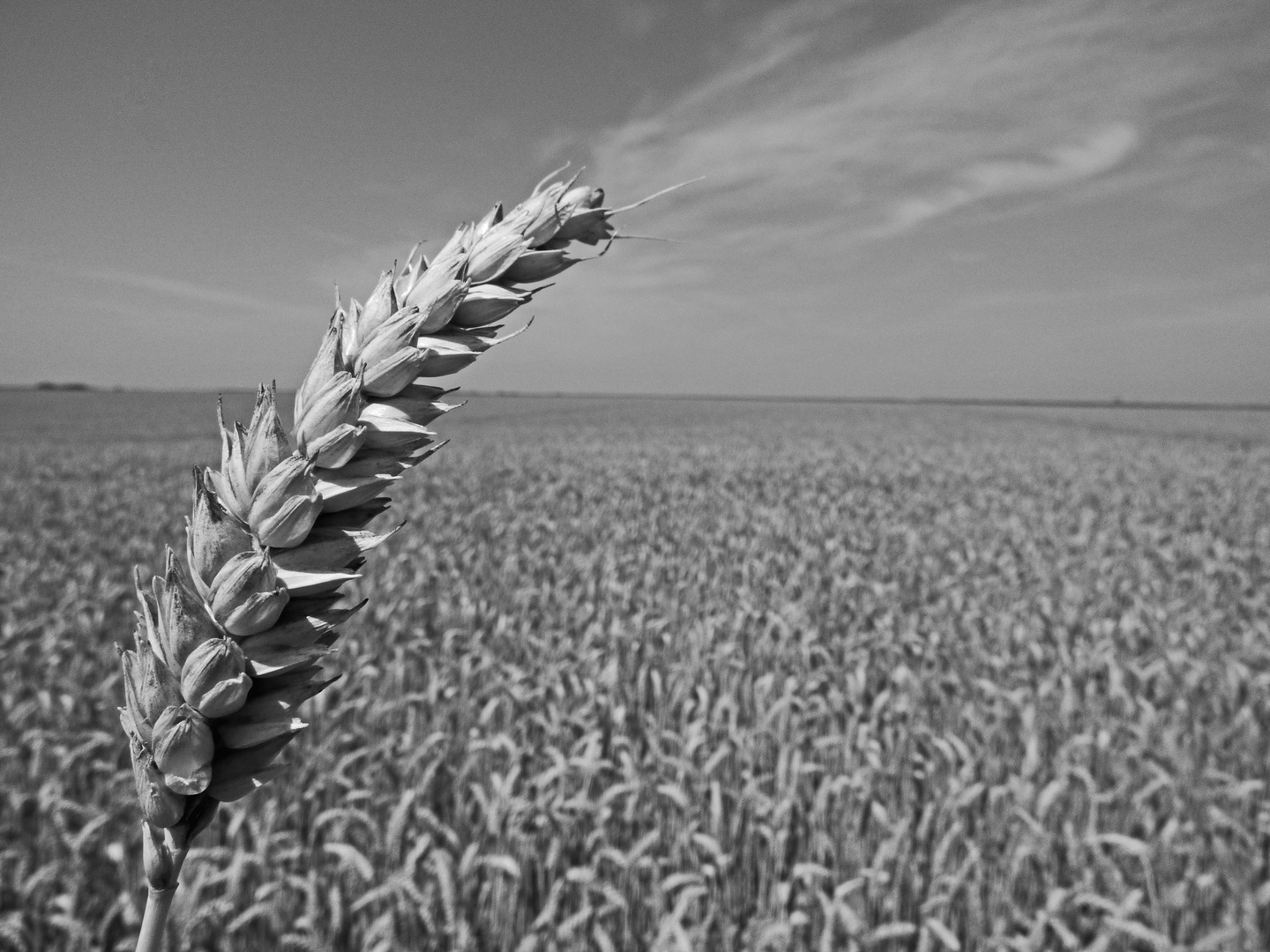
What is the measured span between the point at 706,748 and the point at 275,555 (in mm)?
5620

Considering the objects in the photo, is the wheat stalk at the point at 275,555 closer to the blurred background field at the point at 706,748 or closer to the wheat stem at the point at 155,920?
the wheat stem at the point at 155,920

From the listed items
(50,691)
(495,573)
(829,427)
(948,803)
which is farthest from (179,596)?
(829,427)

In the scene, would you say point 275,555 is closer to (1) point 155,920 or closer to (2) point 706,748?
(1) point 155,920

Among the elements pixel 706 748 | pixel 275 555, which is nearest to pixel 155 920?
pixel 275 555

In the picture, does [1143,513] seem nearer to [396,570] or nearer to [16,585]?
[396,570]

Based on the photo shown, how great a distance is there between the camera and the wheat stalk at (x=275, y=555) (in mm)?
505

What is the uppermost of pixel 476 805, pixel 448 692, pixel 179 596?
pixel 179 596

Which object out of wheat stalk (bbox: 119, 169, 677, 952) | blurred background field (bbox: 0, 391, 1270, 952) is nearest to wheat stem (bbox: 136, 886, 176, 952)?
wheat stalk (bbox: 119, 169, 677, 952)

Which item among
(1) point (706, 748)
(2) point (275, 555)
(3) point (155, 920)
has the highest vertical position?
(2) point (275, 555)

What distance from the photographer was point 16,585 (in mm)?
8695

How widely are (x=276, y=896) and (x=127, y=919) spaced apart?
596 millimetres

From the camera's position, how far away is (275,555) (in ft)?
1.76

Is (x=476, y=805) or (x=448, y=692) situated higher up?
(x=448, y=692)

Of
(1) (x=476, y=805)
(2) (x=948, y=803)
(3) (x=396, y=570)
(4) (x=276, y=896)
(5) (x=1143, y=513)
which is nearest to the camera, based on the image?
(4) (x=276, y=896)
